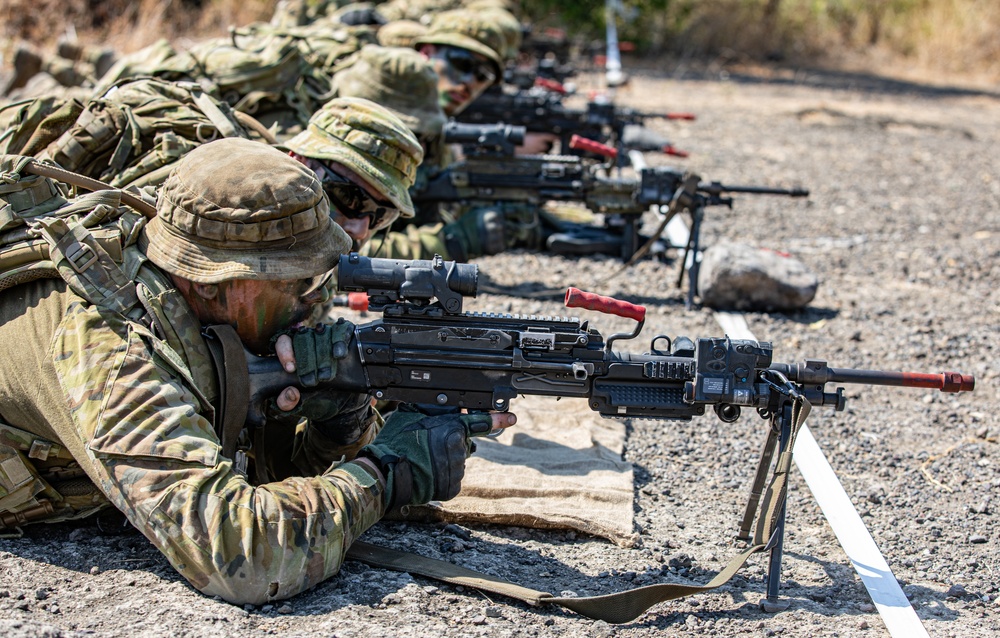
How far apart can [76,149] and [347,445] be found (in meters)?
2.05

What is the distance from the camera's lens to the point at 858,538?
4336 mm

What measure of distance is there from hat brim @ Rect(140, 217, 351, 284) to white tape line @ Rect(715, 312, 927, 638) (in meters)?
2.38

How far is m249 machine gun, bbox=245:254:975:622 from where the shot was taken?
371cm

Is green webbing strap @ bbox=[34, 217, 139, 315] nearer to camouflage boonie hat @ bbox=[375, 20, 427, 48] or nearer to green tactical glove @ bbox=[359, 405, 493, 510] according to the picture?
green tactical glove @ bbox=[359, 405, 493, 510]

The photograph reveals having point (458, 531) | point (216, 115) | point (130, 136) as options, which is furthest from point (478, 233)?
point (458, 531)

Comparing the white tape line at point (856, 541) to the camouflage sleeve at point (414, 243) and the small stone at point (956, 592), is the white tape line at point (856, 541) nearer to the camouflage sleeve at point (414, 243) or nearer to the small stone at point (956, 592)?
the small stone at point (956, 592)

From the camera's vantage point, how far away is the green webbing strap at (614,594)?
352cm

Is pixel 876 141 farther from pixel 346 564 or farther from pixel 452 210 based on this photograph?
pixel 346 564

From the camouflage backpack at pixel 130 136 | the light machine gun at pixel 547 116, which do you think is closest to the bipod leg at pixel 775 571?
the camouflage backpack at pixel 130 136

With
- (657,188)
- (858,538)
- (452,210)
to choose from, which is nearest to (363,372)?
(858,538)

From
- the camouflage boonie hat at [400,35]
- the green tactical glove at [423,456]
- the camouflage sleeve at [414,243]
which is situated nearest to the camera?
the green tactical glove at [423,456]

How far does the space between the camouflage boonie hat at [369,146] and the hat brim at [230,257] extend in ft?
4.15

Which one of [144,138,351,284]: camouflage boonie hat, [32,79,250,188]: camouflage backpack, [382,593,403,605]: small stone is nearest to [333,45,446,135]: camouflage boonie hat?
[32,79,250,188]: camouflage backpack

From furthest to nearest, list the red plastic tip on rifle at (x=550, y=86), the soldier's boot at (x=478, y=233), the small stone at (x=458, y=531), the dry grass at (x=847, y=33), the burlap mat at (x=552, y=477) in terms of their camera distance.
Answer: the dry grass at (x=847, y=33)
the red plastic tip on rifle at (x=550, y=86)
the soldier's boot at (x=478, y=233)
the burlap mat at (x=552, y=477)
the small stone at (x=458, y=531)
